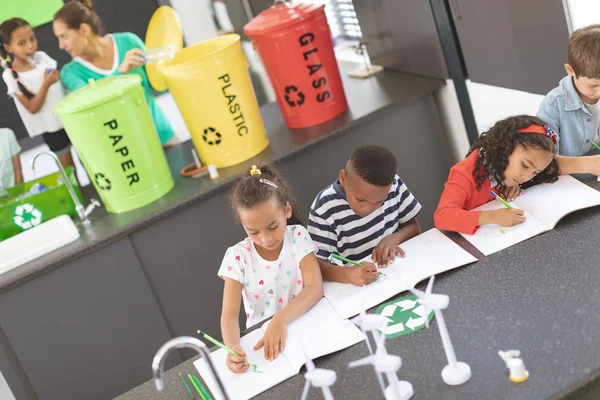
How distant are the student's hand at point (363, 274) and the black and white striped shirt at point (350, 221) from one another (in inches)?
11.1

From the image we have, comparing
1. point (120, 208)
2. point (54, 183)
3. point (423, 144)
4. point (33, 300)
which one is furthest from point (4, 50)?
point (423, 144)

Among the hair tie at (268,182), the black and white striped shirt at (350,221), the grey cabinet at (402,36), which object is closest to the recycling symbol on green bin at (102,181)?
the black and white striped shirt at (350,221)

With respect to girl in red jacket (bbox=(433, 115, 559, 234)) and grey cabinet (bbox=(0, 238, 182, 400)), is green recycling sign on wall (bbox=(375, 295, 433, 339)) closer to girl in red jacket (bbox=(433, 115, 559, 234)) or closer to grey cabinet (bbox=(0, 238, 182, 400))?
girl in red jacket (bbox=(433, 115, 559, 234))

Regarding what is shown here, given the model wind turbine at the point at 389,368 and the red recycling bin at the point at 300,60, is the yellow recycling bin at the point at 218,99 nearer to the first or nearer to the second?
the red recycling bin at the point at 300,60

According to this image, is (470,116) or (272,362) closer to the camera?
(272,362)

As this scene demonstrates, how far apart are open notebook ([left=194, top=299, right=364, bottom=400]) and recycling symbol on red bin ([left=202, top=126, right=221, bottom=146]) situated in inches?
45.3

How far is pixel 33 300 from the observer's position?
7.84ft

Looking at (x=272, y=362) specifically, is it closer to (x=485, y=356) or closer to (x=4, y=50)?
(x=485, y=356)

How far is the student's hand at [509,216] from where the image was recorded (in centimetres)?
166

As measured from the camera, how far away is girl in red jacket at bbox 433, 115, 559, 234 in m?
1.69

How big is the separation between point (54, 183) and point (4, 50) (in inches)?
27.7

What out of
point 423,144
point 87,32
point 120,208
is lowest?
point 423,144

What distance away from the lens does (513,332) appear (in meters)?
1.33

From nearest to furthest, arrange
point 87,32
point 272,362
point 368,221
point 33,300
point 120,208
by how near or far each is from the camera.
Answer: point 272,362 < point 368,221 < point 33,300 < point 120,208 < point 87,32
